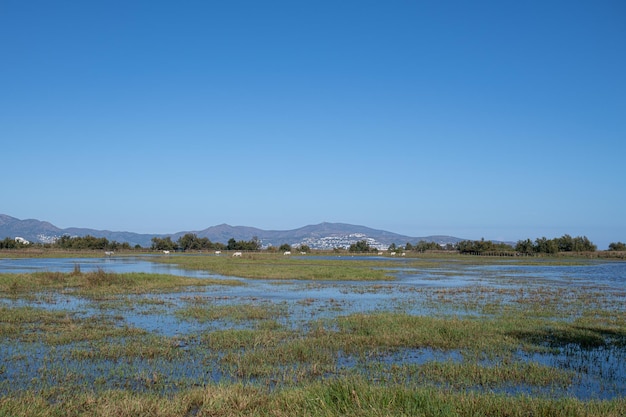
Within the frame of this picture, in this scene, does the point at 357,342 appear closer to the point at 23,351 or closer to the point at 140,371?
the point at 140,371

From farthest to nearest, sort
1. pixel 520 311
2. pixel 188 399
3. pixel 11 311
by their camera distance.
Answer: pixel 520 311 → pixel 11 311 → pixel 188 399

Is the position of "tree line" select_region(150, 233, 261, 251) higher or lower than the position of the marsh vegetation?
higher

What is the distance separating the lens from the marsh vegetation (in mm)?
8938

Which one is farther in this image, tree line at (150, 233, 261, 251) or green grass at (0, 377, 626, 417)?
tree line at (150, 233, 261, 251)

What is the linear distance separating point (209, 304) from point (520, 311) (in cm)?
1513

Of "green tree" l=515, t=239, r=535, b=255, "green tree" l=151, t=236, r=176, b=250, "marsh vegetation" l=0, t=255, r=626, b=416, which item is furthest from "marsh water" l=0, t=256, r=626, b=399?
"green tree" l=151, t=236, r=176, b=250

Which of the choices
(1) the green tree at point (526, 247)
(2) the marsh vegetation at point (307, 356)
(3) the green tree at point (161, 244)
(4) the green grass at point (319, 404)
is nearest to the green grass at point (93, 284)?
(2) the marsh vegetation at point (307, 356)

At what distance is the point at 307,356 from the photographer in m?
13.8

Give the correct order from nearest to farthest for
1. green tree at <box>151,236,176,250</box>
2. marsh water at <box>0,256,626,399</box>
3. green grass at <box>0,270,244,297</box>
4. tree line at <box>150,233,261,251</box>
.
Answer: marsh water at <box>0,256,626,399</box>, green grass at <box>0,270,244,297</box>, green tree at <box>151,236,176,250</box>, tree line at <box>150,233,261,251</box>

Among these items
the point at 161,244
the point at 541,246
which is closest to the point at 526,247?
the point at 541,246

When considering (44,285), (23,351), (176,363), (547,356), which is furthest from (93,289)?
(547,356)

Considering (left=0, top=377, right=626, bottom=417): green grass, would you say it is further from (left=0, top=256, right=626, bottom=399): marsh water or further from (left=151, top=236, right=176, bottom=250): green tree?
(left=151, top=236, right=176, bottom=250): green tree

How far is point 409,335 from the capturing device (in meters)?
16.5

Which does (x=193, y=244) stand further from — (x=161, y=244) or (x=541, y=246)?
(x=541, y=246)
